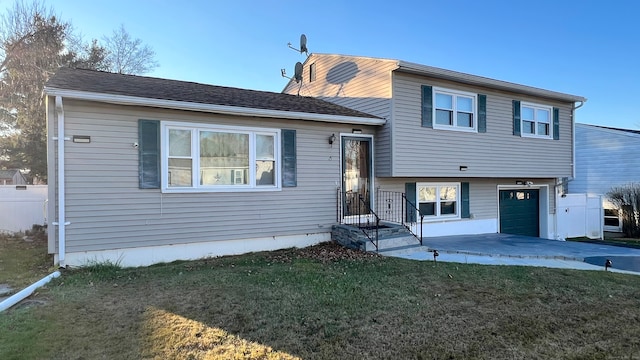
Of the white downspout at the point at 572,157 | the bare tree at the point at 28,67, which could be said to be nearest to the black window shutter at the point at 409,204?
Result: the white downspout at the point at 572,157

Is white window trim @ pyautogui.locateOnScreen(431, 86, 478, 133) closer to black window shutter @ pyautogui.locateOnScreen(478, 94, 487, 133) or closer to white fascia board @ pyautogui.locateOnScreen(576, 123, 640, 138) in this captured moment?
black window shutter @ pyautogui.locateOnScreen(478, 94, 487, 133)

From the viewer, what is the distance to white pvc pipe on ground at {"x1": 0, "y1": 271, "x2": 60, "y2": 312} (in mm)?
4270

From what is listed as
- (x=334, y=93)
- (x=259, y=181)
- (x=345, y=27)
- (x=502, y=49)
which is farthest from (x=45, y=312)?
(x=502, y=49)

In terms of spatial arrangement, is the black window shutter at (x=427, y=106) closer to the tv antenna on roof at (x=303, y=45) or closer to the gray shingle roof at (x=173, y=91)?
the gray shingle roof at (x=173, y=91)

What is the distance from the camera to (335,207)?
8867 mm

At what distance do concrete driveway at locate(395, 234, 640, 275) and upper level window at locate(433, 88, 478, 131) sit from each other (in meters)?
3.26

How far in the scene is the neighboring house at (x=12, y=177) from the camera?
75.8ft

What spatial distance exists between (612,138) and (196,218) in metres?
19.2

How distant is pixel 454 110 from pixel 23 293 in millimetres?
10048

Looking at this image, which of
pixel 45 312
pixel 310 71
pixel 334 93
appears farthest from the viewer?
pixel 310 71

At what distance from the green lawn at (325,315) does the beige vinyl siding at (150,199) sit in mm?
794

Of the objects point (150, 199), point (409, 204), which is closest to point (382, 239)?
point (409, 204)

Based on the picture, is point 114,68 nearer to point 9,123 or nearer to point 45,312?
point 9,123

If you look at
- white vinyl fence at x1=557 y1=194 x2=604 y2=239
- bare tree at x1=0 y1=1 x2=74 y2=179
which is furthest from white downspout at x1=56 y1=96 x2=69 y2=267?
white vinyl fence at x1=557 y1=194 x2=604 y2=239
